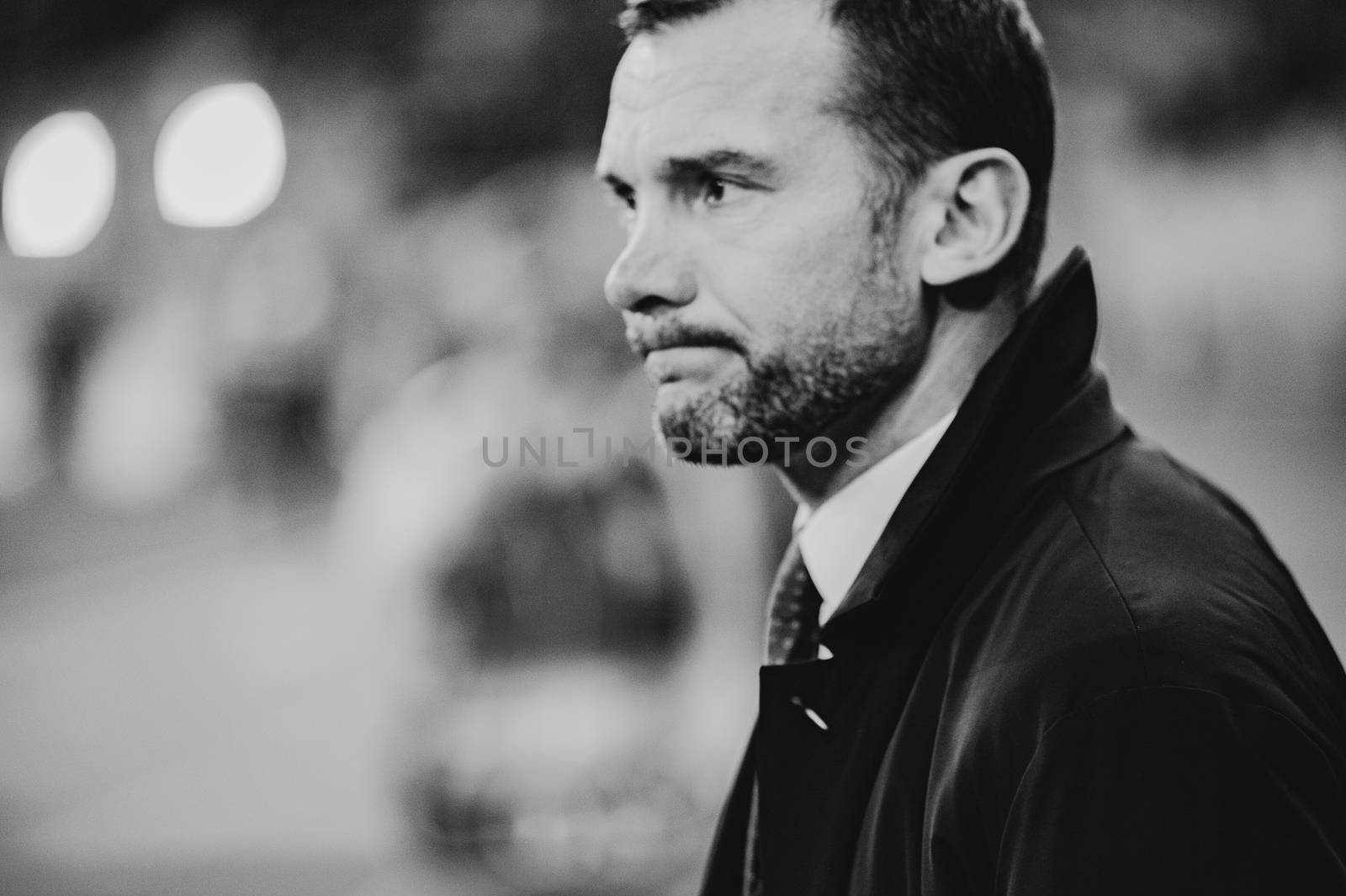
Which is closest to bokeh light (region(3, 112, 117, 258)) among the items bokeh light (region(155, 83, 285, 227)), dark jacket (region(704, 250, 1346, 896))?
bokeh light (region(155, 83, 285, 227))

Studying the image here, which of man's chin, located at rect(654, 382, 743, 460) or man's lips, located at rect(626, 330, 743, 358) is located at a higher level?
man's lips, located at rect(626, 330, 743, 358)

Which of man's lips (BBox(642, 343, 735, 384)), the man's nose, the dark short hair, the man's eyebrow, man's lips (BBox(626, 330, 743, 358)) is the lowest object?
man's lips (BBox(642, 343, 735, 384))

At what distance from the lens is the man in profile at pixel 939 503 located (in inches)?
28.0

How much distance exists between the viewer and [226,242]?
5074 mm

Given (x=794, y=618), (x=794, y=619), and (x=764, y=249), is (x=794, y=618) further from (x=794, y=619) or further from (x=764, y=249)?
(x=764, y=249)

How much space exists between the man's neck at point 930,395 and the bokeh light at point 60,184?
4.68 m

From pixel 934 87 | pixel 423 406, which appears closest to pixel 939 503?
pixel 934 87

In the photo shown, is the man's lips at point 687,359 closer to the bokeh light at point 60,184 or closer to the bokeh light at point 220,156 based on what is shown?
the bokeh light at point 220,156

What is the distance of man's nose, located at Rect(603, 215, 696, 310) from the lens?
45.1 inches

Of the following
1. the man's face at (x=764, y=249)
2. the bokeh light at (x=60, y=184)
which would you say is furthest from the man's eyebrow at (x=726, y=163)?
the bokeh light at (x=60, y=184)

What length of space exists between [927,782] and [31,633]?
17.7 ft

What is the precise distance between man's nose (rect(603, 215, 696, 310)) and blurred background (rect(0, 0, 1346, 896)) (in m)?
2.92

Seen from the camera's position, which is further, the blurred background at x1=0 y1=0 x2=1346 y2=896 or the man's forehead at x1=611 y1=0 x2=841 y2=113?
the blurred background at x1=0 y1=0 x2=1346 y2=896

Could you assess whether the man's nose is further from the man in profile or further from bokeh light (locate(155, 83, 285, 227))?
bokeh light (locate(155, 83, 285, 227))
